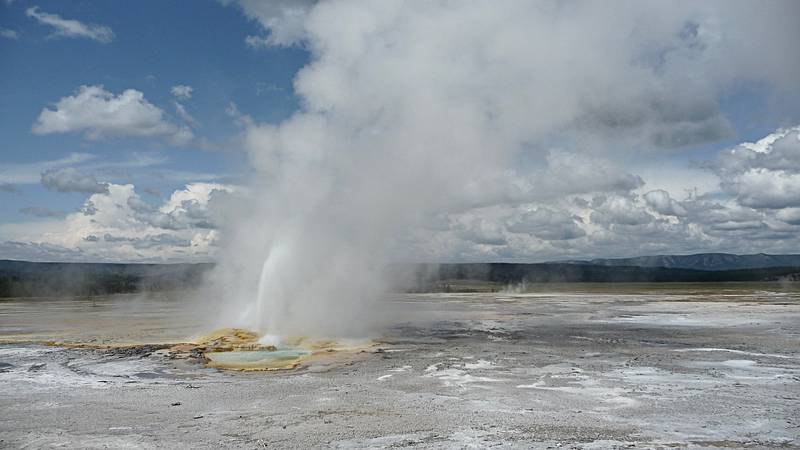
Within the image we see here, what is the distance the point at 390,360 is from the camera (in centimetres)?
1552

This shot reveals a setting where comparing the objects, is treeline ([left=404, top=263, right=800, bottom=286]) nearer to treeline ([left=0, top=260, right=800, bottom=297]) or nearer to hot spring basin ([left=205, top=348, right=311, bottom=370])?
treeline ([left=0, top=260, right=800, bottom=297])

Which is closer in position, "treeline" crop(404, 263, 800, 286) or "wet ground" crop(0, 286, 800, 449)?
"wet ground" crop(0, 286, 800, 449)

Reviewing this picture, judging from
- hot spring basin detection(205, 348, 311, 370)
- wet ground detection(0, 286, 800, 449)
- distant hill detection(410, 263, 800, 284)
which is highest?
distant hill detection(410, 263, 800, 284)

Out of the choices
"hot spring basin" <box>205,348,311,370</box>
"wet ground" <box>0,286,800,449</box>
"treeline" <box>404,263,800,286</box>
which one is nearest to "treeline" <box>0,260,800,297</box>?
"treeline" <box>404,263,800,286</box>

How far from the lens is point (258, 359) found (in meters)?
16.2

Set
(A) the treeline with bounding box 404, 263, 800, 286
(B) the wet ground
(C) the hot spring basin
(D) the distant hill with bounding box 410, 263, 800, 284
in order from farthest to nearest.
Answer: (D) the distant hill with bounding box 410, 263, 800, 284 < (A) the treeline with bounding box 404, 263, 800, 286 < (C) the hot spring basin < (B) the wet ground

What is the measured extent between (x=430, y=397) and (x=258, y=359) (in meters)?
6.54

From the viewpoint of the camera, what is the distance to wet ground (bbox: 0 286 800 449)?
8625 millimetres

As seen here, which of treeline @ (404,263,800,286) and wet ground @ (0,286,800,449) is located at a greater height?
treeline @ (404,263,800,286)

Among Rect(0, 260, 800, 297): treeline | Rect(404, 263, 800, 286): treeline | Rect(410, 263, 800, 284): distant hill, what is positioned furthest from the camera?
Rect(410, 263, 800, 284): distant hill

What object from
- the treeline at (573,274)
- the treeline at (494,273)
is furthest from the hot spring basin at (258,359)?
the treeline at (573,274)

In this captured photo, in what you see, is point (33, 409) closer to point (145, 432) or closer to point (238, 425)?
point (145, 432)

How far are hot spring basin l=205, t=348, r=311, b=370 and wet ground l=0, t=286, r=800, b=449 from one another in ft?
2.27

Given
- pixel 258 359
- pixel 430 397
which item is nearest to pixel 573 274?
pixel 258 359
